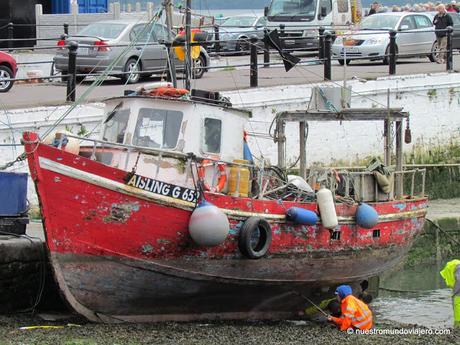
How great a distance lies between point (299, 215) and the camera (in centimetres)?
1477

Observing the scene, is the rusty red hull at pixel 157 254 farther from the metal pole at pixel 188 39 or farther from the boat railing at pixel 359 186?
the metal pole at pixel 188 39

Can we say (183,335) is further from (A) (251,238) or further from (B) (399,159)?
(B) (399,159)

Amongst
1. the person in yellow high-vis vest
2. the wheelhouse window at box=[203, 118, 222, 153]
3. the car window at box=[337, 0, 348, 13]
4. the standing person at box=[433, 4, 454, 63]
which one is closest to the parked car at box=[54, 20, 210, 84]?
the standing person at box=[433, 4, 454, 63]

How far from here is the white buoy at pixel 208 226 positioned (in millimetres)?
13516

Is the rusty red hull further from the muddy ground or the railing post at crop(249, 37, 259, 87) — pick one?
the railing post at crop(249, 37, 259, 87)

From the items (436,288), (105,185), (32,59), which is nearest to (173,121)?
(105,185)

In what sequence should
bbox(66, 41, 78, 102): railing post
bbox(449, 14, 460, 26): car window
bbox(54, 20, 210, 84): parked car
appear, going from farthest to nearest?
bbox(449, 14, 460, 26): car window, bbox(54, 20, 210, 84): parked car, bbox(66, 41, 78, 102): railing post

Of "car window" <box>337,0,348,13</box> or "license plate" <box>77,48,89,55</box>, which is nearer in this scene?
"license plate" <box>77,48,89,55</box>

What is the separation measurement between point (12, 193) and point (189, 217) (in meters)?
2.29

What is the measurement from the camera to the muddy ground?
41.4 ft

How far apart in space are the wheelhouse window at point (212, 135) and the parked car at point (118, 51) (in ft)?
26.9

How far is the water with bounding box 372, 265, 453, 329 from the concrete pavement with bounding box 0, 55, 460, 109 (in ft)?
14.6

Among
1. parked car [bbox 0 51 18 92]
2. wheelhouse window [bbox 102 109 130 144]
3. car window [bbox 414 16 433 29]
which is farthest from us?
car window [bbox 414 16 433 29]

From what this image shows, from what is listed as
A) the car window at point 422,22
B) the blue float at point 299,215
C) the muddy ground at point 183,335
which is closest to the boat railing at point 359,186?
the blue float at point 299,215
